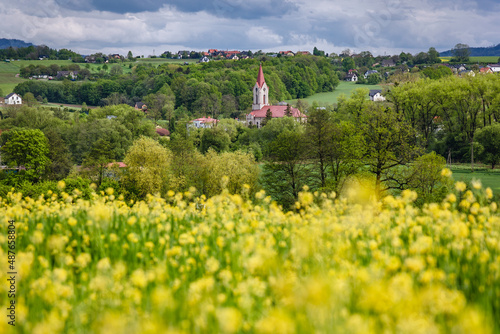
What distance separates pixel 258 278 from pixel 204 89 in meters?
162

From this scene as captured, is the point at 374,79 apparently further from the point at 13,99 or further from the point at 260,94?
the point at 13,99

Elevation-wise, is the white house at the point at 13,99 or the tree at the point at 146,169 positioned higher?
the white house at the point at 13,99

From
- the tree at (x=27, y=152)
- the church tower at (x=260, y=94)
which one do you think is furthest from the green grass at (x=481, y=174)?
the church tower at (x=260, y=94)

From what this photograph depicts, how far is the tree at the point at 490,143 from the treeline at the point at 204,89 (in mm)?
104135

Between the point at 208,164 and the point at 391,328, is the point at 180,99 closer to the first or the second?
the point at 208,164

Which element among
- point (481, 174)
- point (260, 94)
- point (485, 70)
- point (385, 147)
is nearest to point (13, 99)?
point (260, 94)

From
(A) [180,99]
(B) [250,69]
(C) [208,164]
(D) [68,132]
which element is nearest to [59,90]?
(A) [180,99]

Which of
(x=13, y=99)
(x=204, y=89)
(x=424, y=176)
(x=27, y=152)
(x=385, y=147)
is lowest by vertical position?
(x=424, y=176)

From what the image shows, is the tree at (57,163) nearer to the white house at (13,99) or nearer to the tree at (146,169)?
the tree at (146,169)

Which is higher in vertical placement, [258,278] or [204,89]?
[204,89]

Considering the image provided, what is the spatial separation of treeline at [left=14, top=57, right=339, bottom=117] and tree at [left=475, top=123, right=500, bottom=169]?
104m

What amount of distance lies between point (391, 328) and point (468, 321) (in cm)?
100

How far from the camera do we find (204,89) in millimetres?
164500

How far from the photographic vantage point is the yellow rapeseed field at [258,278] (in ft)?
12.2
